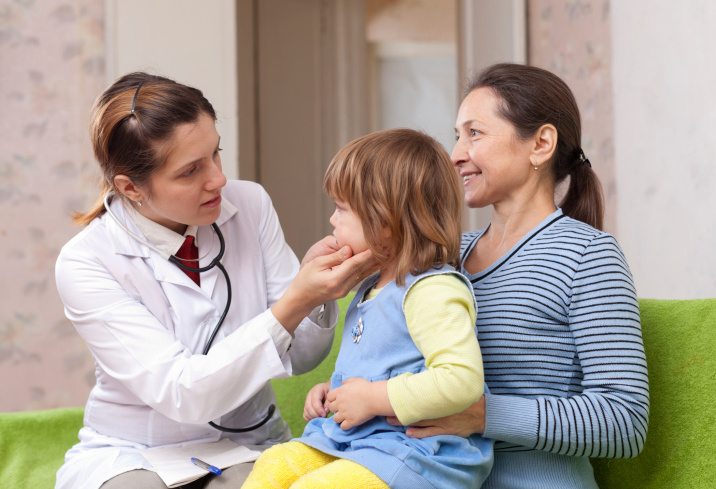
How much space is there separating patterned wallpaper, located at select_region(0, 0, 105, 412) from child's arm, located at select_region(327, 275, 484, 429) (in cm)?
209

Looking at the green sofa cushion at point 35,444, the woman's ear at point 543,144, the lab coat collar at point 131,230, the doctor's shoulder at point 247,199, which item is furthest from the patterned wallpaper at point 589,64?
the green sofa cushion at point 35,444

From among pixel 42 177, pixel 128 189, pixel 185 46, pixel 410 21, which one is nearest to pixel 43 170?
pixel 42 177

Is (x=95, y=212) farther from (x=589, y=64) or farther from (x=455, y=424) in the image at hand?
(x=589, y=64)

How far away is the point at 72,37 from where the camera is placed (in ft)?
8.87

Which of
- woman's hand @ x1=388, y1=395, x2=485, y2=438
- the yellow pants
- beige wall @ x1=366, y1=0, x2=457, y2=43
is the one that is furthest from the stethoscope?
beige wall @ x1=366, y1=0, x2=457, y2=43

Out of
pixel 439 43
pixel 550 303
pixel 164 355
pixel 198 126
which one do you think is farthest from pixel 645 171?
pixel 439 43

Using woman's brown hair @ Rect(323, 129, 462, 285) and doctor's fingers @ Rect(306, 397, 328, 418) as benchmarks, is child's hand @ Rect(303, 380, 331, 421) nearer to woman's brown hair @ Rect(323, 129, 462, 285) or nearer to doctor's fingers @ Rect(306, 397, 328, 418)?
doctor's fingers @ Rect(306, 397, 328, 418)

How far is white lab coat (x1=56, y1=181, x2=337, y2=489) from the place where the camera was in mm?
1160

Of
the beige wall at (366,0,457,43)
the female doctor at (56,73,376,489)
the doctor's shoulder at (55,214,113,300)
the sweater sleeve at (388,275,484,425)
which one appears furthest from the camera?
the beige wall at (366,0,457,43)

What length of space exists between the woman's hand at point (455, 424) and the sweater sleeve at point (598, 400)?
0.5 inches

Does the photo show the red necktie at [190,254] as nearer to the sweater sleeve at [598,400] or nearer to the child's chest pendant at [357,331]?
the child's chest pendant at [357,331]

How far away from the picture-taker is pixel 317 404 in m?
1.18

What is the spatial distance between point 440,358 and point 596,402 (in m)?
0.27

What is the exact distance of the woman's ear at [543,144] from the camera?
1196mm
